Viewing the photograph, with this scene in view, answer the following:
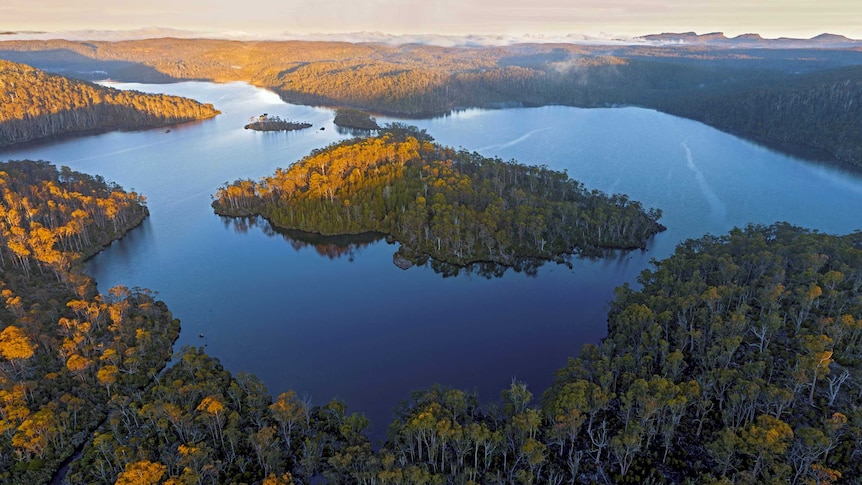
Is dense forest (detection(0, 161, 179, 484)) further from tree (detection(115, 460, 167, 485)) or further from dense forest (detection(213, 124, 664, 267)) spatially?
dense forest (detection(213, 124, 664, 267))

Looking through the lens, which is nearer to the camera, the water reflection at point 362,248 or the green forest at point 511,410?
the green forest at point 511,410

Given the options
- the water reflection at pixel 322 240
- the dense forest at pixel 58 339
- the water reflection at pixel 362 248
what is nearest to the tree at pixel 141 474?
the dense forest at pixel 58 339

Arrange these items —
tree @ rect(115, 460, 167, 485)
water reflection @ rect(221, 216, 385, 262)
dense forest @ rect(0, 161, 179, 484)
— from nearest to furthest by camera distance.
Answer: tree @ rect(115, 460, 167, 485) < dense forest @ rect(0, 161, 179, 484) < water reflection @ rect(221, 216, 385, 262)

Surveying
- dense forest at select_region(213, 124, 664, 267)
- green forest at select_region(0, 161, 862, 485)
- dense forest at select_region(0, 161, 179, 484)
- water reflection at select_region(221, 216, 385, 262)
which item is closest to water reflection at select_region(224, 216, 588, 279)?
water reflection at select_region(221, 216, 385, 262)

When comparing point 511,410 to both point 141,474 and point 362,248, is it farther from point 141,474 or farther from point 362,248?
point 362,248

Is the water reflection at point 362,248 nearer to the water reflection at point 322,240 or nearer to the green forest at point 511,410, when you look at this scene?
the water reflection at point 322,240

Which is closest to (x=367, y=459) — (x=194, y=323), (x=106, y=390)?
(x=106, y=390)

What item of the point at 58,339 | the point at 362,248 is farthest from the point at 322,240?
the point at 58,339
